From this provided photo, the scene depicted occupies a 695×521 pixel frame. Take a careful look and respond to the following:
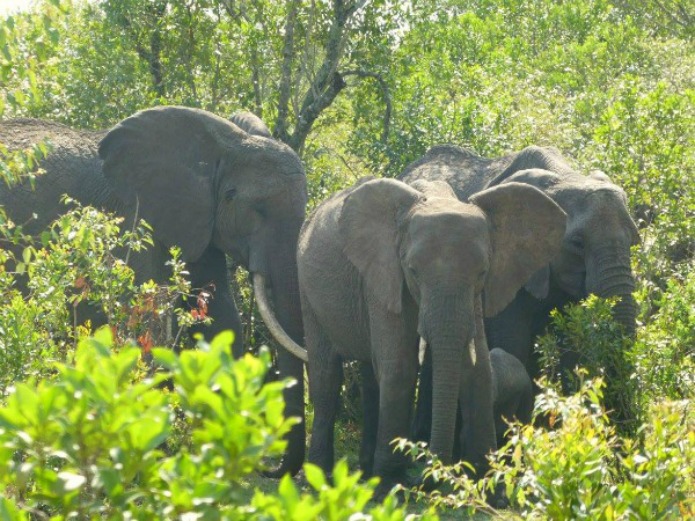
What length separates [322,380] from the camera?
35.8 ft

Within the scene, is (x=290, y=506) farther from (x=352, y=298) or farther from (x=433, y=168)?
(x=433, y=168)

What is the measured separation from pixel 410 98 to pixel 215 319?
3.78 m

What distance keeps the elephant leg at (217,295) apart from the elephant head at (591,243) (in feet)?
7.88

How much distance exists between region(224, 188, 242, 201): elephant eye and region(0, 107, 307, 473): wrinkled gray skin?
11 mm

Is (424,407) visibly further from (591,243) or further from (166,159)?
(166,159)

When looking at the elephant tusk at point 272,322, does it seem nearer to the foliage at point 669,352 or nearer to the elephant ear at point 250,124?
the elephant ear at point 250,124

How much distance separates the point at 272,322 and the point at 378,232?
56.8 inches

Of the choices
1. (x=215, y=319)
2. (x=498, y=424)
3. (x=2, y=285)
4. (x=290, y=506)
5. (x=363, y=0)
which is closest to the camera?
(x=290, y=506)

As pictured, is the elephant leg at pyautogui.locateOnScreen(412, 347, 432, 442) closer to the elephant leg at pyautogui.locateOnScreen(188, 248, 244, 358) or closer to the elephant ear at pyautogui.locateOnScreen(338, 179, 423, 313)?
the elephant ear at pyautogui.locateOnScreen(338, 179, 423, 313)

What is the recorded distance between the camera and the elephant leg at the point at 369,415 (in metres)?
10.7

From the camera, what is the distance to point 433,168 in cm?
1161

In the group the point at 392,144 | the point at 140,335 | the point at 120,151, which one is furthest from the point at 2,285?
the point at 392,144

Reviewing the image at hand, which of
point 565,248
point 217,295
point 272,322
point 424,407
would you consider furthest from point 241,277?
point 565,248

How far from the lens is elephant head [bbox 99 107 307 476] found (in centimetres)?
1104
